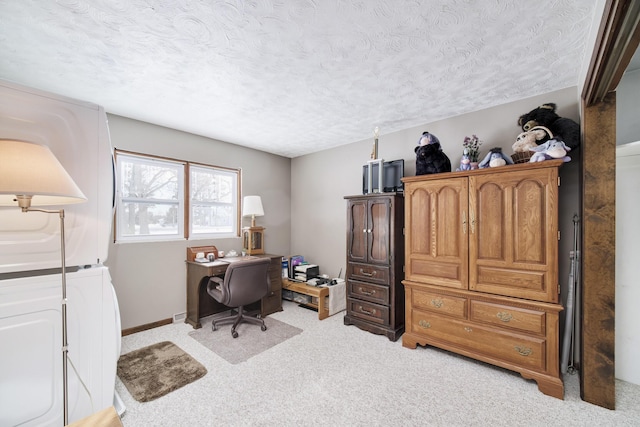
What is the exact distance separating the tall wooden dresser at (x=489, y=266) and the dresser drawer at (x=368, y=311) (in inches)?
12.4

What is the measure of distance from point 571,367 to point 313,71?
11.1ft

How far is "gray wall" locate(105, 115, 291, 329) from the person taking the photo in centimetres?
301

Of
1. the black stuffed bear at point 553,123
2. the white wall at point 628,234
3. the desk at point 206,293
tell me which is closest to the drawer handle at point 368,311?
the desk at point 206,293

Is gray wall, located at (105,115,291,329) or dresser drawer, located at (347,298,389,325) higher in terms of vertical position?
gray wall, located at (105,115,291,329)

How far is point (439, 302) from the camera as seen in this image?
100 inches

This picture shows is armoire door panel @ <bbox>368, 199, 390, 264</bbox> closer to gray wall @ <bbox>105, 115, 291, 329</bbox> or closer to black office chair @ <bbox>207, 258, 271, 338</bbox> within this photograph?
black office chair @ <bbox>207, 258, 271, 338</bbox>

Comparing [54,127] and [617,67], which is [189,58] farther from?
[617,67]

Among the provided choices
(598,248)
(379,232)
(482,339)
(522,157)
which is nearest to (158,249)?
(379,232)

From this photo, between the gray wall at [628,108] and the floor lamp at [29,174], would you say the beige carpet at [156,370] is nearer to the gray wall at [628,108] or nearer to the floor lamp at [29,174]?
the floor lamp at [29,174]

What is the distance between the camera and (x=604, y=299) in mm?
1841

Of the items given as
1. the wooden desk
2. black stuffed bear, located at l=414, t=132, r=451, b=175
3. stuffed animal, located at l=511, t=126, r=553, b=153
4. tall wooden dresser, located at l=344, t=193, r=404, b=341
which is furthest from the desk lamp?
stuffed animal, located at l=511, t=126, r=553, b=153

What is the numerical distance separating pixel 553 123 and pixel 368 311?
257 cm

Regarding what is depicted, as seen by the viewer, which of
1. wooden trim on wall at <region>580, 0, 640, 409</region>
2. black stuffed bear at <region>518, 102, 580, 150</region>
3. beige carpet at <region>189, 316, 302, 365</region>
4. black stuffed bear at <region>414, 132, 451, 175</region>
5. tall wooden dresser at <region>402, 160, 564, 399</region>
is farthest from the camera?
black stuffed bear at <region>414, 132, 451, 175</region>

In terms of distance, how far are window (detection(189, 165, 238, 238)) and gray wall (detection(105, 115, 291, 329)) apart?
0.14 metres
